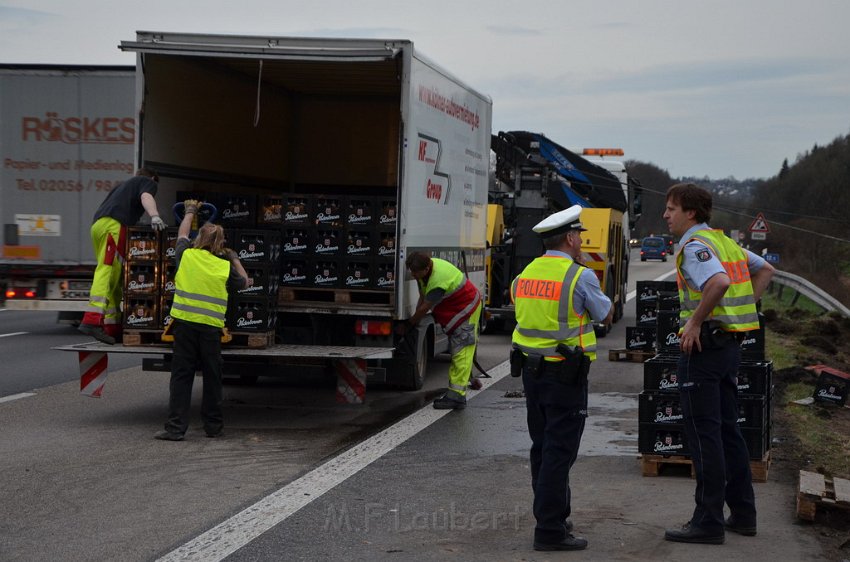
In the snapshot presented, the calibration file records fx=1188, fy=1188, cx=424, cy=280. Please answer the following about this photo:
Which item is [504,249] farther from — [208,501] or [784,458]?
[208,501]

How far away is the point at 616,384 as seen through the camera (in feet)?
46.2

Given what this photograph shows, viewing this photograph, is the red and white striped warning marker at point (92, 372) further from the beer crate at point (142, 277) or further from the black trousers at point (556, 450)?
the black trousers at point (556, 450)

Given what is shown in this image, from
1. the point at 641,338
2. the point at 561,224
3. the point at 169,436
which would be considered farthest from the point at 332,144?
the point at 561,224

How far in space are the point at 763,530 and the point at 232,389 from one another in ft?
24.4

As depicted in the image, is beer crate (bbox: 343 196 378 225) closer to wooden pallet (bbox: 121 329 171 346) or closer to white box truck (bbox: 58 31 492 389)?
white box truck (bbox: 58 31 492 389)

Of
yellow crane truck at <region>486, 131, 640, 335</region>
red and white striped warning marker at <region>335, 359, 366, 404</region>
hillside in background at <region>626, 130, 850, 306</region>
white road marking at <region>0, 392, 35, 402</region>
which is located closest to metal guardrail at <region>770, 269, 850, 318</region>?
hillside in background at <region>626, 130, 850, 306</region>

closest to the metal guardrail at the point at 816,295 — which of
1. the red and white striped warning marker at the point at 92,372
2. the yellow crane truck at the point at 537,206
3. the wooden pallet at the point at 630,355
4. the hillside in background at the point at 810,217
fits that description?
the hillside in background at the point at 810,217

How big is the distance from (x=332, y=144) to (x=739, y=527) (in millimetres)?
9858

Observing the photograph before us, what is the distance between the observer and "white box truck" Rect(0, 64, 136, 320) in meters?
16.7

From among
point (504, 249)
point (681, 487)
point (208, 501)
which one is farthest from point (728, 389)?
point (504, 249)

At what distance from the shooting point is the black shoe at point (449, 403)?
1166 cm

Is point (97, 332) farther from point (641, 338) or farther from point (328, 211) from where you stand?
point (641, 338)

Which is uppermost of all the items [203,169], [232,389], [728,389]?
[203,169]

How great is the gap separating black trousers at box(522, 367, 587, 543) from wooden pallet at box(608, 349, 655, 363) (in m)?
10.1
